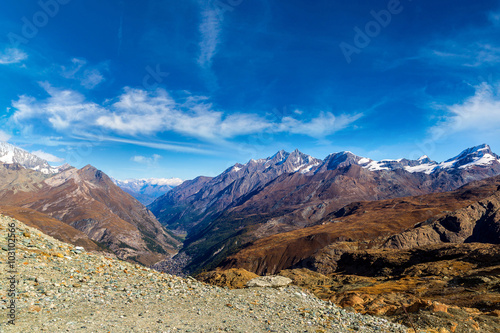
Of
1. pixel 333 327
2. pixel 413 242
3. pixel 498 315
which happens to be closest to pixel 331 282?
pixel 498 315

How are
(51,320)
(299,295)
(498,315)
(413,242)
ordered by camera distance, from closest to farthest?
1. (51,320)
2. (498,315)
3. (299,295)
4. (413,242)

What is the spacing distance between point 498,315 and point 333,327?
71.2 ft

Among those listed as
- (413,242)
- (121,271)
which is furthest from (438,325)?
(413,242)

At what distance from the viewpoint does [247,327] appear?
17312mm

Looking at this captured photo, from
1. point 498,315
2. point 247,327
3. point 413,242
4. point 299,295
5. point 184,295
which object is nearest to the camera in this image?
point 247,327

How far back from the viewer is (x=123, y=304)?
17.8 metres

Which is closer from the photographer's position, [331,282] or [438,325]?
[438,325]

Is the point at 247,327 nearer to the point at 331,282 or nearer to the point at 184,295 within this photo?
the point at 184,295

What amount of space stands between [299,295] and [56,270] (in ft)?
81.6

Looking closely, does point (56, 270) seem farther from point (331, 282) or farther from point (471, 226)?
point (471, 226)

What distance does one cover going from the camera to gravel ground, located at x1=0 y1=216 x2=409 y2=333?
14.8 meters

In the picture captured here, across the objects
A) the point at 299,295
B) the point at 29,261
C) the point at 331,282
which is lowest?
the point at 331,282

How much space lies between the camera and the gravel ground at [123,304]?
1477cm

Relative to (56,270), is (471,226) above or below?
above
